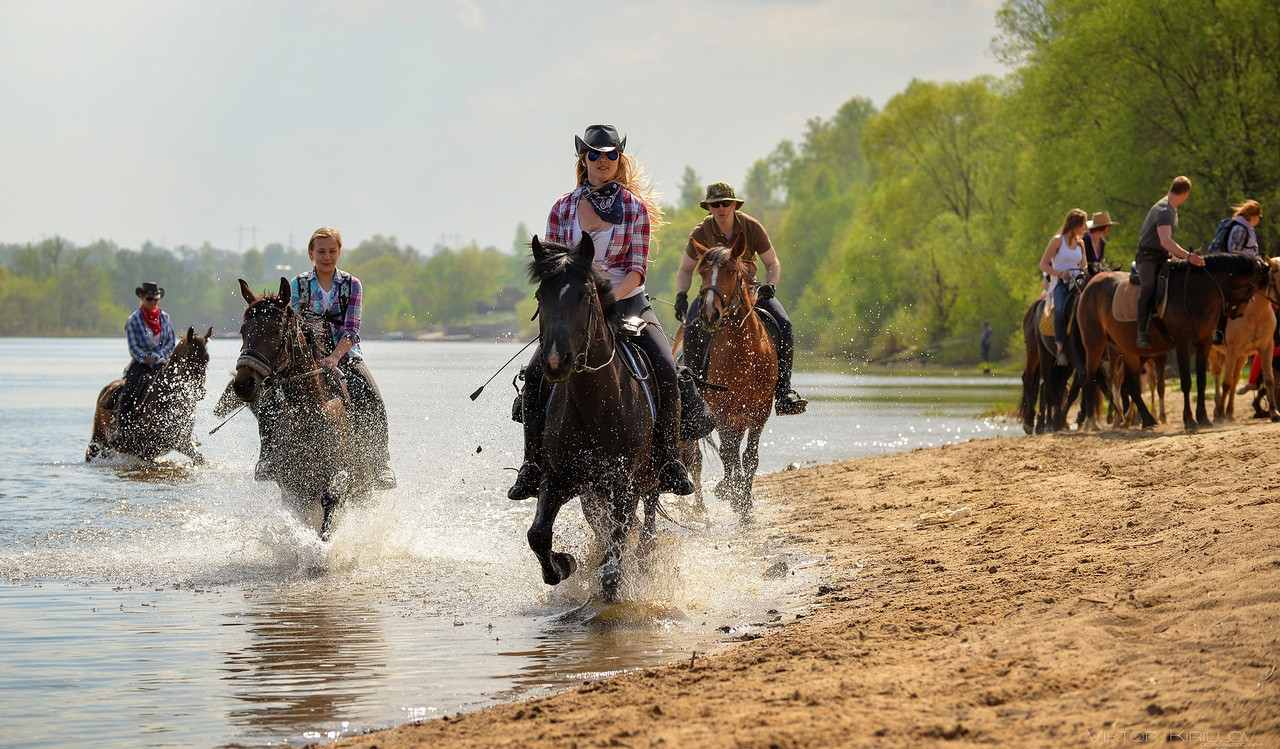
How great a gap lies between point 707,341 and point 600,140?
4.23 m

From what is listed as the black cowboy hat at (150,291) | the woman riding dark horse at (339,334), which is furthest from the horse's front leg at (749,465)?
the black cowboy hat at (150,291)

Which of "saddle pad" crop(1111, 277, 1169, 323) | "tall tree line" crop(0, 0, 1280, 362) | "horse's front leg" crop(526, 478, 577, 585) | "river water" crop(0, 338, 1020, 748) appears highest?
"tall tree line" crop(0, 0, 1280, 362)

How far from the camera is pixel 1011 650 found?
19.7 ft

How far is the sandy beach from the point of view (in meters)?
4.95

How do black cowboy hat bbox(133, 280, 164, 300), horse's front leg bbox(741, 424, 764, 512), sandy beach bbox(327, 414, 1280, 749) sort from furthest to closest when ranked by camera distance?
1. black cowboy hat bbox(133, 280, 164, 300)
2. horse's front leg bbox(741, 424, 764, 512)
3. sandy beach bbox(327, 414, 1280, 749)

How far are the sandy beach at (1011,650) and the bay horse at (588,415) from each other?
A: 1235 mm

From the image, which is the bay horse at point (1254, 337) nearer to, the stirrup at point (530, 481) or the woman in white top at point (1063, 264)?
the woman in white top at point (1063, 264)

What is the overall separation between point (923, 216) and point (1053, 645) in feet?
207

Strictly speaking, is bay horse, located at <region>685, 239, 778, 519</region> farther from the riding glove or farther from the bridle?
the bridle

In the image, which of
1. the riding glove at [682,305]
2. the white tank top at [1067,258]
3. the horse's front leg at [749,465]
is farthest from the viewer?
the white tank top at [1067,258]

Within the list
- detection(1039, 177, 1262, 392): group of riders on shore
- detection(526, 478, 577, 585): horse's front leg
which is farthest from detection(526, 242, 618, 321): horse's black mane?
detection(1039, 177, 1262, 392): group of riders on shore

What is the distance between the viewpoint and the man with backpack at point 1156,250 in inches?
621

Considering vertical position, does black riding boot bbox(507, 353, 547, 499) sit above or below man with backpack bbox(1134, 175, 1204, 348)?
below

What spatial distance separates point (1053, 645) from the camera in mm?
5949
